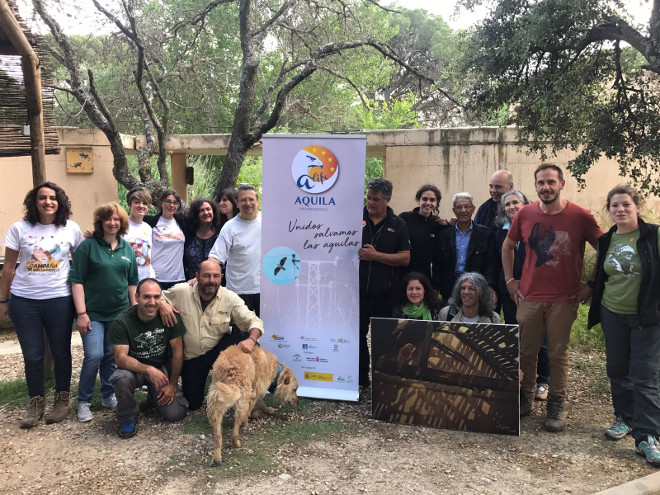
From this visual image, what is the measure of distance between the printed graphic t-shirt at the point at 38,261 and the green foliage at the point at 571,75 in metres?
5.17

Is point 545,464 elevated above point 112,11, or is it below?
below

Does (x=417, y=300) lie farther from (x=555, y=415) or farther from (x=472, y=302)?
(x=555, y=415)

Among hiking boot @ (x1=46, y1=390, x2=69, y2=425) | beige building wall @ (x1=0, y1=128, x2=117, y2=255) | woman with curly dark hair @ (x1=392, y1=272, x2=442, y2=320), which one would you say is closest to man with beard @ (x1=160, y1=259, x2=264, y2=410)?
hiking boot @ (x1=46, y1=390, x2=69, y2=425)

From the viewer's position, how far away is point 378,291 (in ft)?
15.9

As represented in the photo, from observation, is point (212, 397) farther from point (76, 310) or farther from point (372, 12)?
point (372, 12)

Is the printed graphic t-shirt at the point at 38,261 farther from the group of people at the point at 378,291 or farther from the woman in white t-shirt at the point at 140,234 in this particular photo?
the woman in white t-shirt at the point at 140,234

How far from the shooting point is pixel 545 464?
370 centimetres

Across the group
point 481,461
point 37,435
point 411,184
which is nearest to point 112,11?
point 411,184

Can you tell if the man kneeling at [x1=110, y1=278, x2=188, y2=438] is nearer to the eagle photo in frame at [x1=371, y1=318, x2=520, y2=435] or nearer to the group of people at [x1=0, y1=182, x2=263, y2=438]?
the group of people at [x1=0, y1=182, x2=263, y2=438]

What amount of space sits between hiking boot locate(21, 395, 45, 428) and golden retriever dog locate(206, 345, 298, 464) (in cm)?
157

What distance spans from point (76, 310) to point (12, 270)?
57cm

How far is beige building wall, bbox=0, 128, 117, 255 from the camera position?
10.5 metres

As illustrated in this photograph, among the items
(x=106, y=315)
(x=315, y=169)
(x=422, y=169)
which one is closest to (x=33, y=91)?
(x=106, y=315)

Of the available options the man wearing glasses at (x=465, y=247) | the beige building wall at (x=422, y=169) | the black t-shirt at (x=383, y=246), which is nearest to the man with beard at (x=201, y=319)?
the black t-shirt at (x=383, y=246)
